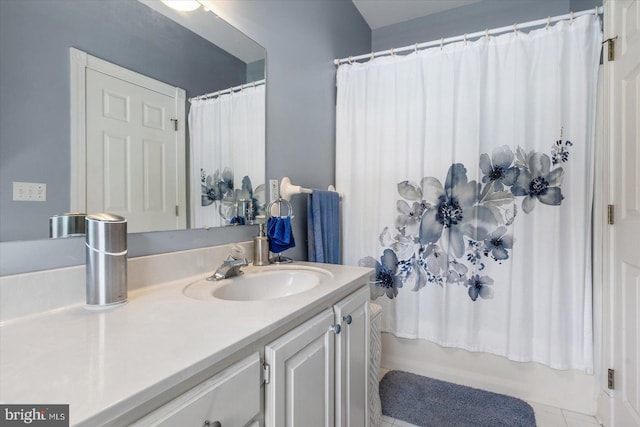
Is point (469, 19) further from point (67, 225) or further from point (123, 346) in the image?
point (123, 346)

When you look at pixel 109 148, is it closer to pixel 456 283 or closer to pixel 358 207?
pixel 358 207

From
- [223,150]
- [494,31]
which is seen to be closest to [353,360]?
[223,150]

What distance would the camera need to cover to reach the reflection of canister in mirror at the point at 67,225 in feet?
2.71

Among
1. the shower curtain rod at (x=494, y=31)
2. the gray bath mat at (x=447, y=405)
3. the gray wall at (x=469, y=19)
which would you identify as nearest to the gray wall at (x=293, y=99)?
the shower curtain rod at (x=494, y=31)

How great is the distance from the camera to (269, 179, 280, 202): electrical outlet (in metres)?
1.58

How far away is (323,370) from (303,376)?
5.2 inches

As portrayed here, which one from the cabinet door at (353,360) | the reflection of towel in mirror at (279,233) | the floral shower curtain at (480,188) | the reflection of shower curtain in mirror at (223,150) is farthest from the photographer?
the floral shower curtain at (480,188)

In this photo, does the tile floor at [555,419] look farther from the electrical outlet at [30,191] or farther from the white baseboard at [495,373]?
the electrical outlet at [30,191]

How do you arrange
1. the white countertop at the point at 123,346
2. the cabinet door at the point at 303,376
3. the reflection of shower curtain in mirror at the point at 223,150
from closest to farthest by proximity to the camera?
the white countertop at the point at 123,346 < the cabinet door at the point at 303,376 < the reflection of shower curtain in mirror at the point at 223,150

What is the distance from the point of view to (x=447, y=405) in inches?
70.1

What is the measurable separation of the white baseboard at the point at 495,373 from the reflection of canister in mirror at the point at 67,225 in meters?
1.91

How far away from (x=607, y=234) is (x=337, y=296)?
1454 millimetres

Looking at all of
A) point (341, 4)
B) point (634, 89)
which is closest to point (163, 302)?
point (634, 89)

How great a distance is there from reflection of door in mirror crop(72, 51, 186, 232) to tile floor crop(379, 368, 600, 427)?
148cm
